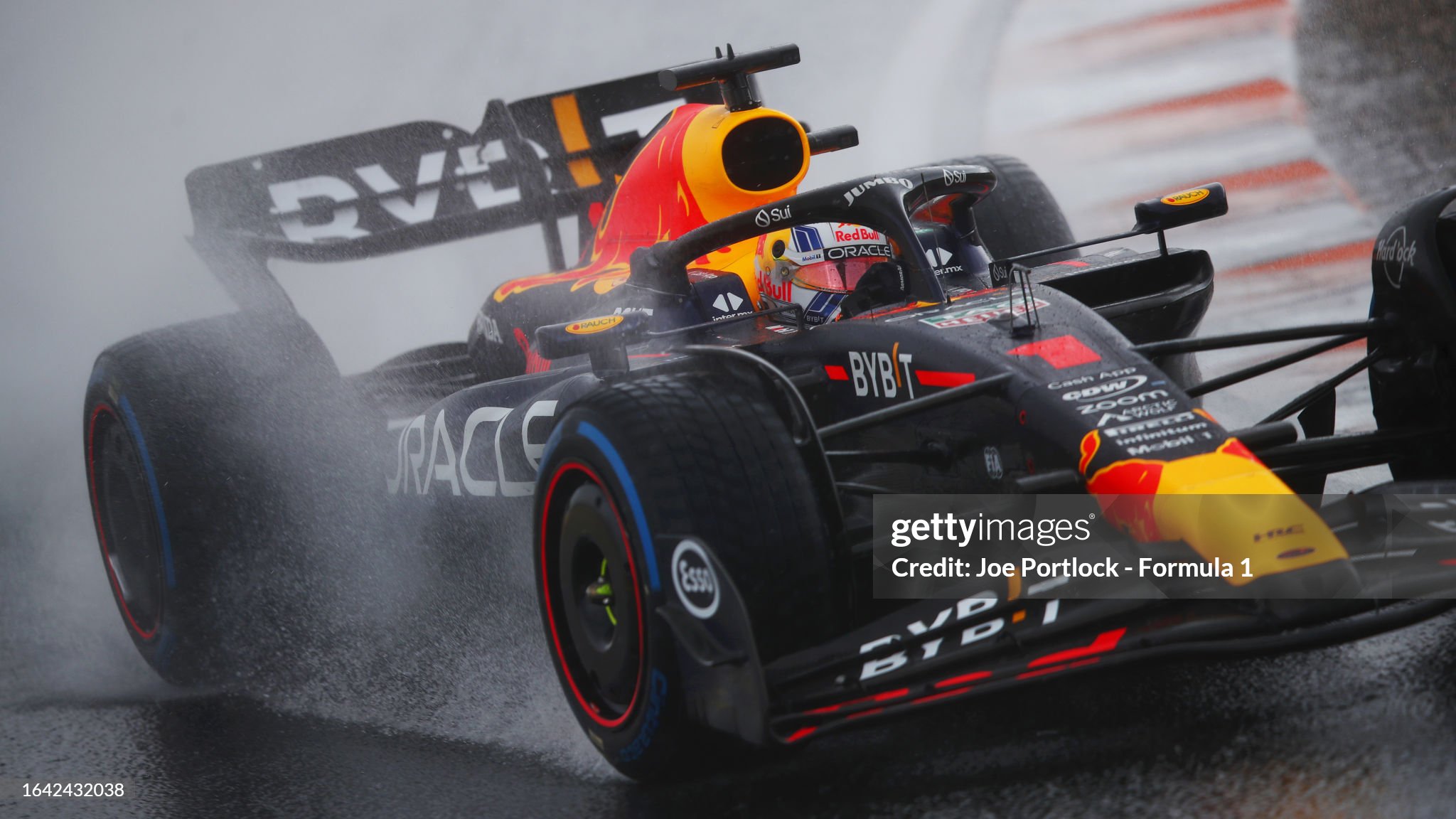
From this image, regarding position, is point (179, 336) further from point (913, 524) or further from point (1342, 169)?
point (1342, 169)

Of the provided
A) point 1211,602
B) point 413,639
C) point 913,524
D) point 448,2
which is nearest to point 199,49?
point 448,2

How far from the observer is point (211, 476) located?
14.5 feet

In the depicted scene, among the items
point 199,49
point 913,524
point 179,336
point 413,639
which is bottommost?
point 413,639

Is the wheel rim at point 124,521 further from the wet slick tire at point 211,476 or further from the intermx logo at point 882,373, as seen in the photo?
the intermx logo at point 882,373

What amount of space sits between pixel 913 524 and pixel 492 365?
2.44m

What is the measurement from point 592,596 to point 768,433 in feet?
1.65

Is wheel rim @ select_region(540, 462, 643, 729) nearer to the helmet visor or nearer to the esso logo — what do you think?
the esso logo

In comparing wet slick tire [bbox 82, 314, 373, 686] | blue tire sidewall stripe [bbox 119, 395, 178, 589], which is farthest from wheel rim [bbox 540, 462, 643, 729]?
blue tire sidewall stripe [bbox 119, 395, 178, 589]

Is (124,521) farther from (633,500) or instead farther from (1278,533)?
(1278,533)

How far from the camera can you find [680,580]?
8.19ft

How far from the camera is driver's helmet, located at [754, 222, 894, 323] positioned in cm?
369

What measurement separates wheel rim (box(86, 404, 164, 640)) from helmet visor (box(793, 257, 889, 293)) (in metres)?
2.29

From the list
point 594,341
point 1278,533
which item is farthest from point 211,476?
point 1278,533

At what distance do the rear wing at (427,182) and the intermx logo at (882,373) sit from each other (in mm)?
2325
